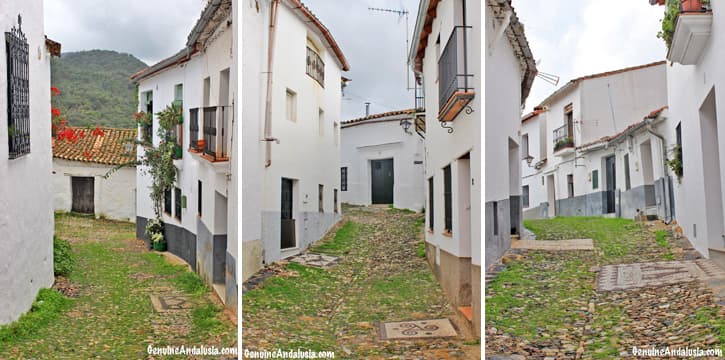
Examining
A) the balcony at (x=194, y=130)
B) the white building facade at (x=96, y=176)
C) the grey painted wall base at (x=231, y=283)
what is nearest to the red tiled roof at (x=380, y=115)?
the balcony at (x=194, y=130)

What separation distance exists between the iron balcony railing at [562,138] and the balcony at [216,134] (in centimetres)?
935

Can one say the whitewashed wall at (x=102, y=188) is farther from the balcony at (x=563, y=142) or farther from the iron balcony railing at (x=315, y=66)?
the balcony at (x=563, y=142)

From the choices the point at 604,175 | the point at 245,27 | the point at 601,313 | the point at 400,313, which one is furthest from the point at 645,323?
the point at 604,175

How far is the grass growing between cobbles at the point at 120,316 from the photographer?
3.52 meters

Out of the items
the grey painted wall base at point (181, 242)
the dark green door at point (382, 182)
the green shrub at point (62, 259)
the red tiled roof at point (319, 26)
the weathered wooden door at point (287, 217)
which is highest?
the red tiled roof at point (319, 26)

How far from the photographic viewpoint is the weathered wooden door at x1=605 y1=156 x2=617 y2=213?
9.89m

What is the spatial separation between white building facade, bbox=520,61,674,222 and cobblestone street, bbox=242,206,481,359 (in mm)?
4694

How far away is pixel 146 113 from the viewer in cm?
470

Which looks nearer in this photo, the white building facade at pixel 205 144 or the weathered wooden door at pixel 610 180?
the white building facade at pixel 205 144

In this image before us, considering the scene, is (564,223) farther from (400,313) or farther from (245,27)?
(245,27)

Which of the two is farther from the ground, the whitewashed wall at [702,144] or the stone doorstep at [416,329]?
the whitewashed wall at [702,144]

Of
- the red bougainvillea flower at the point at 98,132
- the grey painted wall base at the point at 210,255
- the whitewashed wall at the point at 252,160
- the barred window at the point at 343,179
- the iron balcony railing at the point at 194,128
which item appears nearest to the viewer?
the whitewashed wall at the point at 252,160

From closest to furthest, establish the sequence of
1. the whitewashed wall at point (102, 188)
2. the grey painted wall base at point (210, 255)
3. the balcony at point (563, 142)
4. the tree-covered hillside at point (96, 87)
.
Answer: the grey painted wall base at point (210, 255) < the tree-covered hillside at point (96, 87) < the whitewashed wall at point (102, 188) < the balcony at point (563, 142)

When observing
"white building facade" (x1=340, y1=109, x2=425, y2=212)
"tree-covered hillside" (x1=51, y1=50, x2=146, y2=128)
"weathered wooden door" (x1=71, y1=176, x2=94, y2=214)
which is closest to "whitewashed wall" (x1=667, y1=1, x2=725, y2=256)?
"white building facade" (x1=340, y1=109, x2=425, y2=212)
